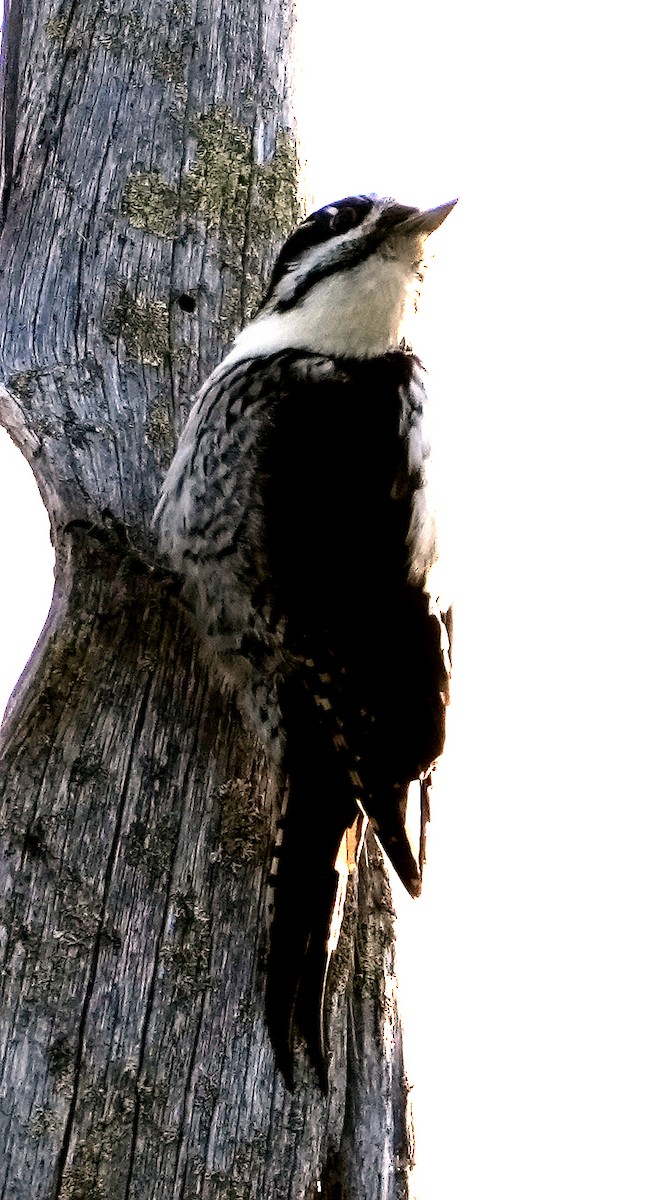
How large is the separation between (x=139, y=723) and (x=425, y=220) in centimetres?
135

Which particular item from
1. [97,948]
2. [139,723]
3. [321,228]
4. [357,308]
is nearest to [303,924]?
[97,948]

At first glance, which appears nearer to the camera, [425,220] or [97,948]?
[97,948]

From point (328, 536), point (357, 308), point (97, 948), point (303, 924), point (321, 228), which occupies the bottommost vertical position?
point (97, 948)

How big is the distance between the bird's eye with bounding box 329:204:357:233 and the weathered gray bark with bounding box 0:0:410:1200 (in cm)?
21

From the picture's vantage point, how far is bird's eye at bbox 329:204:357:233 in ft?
10.5

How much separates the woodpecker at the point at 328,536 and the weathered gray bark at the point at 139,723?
10cm

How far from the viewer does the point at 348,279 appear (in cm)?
325

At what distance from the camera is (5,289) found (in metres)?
3.21

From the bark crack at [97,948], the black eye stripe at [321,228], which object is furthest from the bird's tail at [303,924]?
the black eye stripe at [321,228]

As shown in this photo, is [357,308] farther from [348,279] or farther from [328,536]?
[328,536]

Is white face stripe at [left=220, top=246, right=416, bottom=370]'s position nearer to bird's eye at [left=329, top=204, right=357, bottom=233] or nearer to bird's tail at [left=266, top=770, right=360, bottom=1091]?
bird's eye at [left=329, top=204, right=357, bottom=233]

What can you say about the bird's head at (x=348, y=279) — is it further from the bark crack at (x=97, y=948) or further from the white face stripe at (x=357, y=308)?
the bark crack at (x=97, y=948)

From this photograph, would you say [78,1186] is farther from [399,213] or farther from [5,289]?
[399,213]

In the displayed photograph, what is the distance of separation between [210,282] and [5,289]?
0.48 meters
